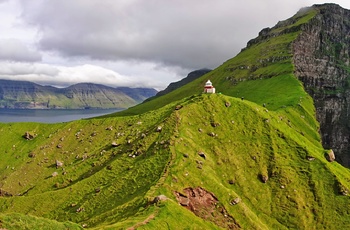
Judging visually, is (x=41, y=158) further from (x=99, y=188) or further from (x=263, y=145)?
(x=263, y=145)

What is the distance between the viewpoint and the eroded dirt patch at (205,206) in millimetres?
75188

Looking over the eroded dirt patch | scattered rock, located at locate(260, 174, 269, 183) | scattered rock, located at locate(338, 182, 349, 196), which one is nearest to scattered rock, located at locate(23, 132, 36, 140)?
the eroded dirt patch

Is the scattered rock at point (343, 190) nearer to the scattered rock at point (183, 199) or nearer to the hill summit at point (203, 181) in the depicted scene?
the hill summit at point (203, 181)

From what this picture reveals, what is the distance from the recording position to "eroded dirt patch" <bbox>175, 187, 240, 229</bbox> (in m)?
75.2

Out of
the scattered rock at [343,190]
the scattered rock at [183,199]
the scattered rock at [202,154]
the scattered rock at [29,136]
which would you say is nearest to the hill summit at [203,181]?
the scattered rock at [202,154]

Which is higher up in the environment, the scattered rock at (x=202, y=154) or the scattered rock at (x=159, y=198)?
the scattered rock at (x=202, y=154)

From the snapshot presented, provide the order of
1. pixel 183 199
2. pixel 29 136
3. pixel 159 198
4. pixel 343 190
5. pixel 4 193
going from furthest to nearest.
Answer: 1. pixel 29 136
2. pixel 4 193
3. pixel 343 190
4. pixel 183 199
5. pixel 159 198

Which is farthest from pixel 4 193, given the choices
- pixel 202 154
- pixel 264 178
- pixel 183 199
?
pixel 264 178

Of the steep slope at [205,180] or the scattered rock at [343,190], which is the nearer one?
the steep slope at [205,180]

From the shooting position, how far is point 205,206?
77875 mm

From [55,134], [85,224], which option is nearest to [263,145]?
[85,224]

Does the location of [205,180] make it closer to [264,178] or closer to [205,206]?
[205,206]

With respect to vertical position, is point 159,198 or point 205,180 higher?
point 159,198

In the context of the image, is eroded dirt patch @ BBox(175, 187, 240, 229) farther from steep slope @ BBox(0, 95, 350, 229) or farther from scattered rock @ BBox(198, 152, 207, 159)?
scattered rock @ BBox(198, 152, 207, 159)
